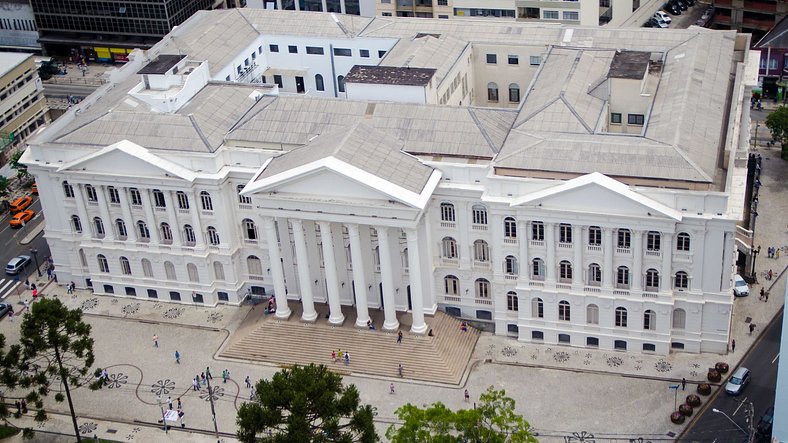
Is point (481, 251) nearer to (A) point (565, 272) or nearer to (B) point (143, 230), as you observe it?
(A) point (565, 272)

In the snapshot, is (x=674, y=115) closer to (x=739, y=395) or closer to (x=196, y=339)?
(x=739, y=395)

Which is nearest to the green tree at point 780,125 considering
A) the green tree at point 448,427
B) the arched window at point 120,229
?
the green tree at point 448,427

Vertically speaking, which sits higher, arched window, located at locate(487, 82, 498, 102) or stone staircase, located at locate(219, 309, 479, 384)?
arched window, located at locate(487, 82, 498, 102)

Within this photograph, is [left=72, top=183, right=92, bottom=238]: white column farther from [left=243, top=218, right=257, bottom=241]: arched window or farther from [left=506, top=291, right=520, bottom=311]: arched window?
[left=506, top=291, right=520, bottom=311]: arched window

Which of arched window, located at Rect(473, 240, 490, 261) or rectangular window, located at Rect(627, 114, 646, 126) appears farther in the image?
rectangular window, located at Rect(627, 114, 646, 126)

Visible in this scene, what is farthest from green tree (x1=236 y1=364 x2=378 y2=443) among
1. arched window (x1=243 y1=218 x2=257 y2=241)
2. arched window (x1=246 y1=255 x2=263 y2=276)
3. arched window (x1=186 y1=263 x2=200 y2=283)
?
arched window (x1=186 y1=263 x2=200 y2=283)

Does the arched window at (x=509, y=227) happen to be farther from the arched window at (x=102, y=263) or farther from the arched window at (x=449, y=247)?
the arched window at (x=102, y=263)
